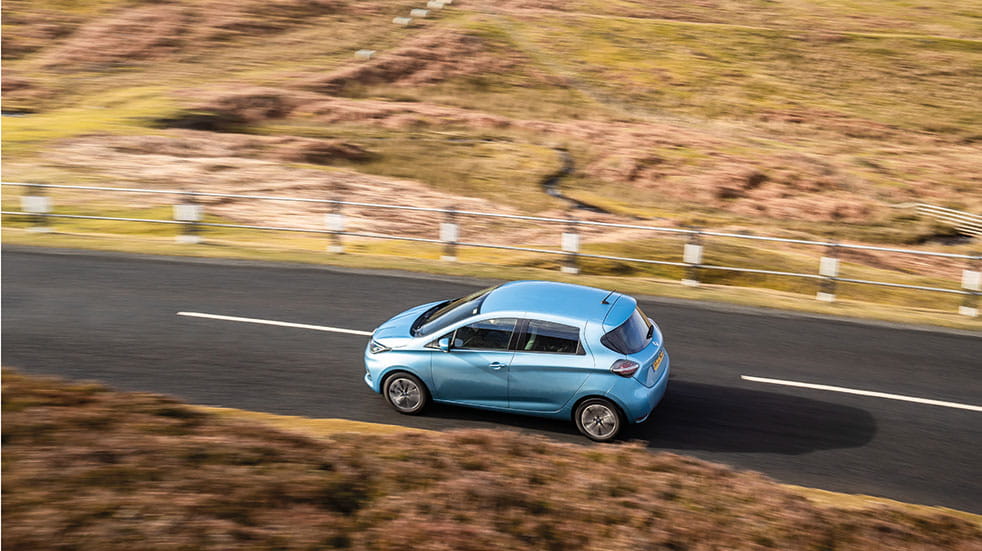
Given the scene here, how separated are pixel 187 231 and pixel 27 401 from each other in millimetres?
12733

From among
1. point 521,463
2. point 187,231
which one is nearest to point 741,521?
point 521,463

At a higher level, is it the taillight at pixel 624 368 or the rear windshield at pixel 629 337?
the rear windshield at pixel 629 337

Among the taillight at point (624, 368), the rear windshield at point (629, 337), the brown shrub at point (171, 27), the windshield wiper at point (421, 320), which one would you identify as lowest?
the taillight at point (624, 368)

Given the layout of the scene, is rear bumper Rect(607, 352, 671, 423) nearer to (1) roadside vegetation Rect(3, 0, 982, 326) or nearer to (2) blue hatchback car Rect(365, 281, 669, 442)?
(2) blue hatchback car Rect(365, 281, 669, 442)

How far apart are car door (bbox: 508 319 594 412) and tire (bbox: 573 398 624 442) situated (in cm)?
25

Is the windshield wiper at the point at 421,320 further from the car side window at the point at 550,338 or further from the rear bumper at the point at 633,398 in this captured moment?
the rear bumper at the point at 633,398

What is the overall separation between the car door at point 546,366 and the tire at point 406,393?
3.78ft

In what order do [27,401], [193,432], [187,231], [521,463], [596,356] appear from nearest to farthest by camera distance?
[27,401], [193,432], [521,463], [596,356], [187,231]

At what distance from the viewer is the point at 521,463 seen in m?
7.95

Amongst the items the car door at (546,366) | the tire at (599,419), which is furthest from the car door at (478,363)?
the tire at (599,419)

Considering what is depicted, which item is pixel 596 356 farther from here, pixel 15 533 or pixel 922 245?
pixel 922 245

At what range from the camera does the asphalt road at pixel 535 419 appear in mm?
9570

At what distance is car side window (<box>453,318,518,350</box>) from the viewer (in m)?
9.75

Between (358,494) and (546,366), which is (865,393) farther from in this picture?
(358,494)
